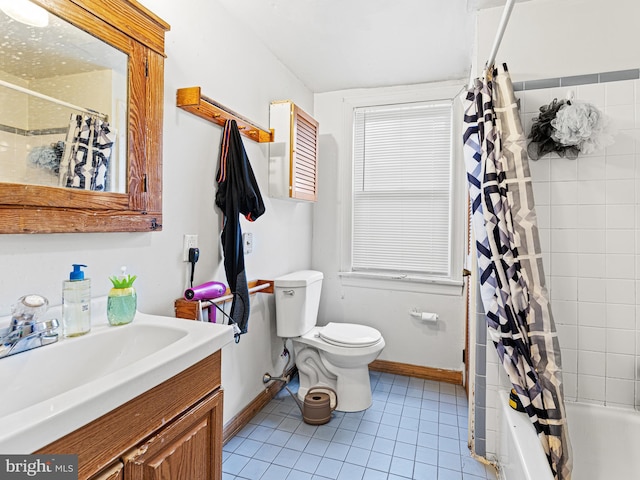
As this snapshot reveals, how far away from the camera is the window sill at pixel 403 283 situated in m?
2.71

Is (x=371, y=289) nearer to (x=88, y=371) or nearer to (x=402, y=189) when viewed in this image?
(x=402, y=189)

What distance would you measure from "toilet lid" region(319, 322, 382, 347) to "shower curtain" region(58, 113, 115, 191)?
1548mm

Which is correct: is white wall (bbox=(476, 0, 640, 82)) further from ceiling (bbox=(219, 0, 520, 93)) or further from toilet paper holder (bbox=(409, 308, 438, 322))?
toilet paper holder (bbox=(409, 308, 438, 322))

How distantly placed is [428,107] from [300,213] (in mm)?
1298

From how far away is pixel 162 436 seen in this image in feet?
2.92

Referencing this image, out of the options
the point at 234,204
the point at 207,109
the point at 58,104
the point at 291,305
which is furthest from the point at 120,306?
the point at 291,305

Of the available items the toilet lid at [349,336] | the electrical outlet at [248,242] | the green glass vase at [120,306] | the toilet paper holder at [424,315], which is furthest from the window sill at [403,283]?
the green glass vase at [120,306]

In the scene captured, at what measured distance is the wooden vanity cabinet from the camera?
72 centimetres

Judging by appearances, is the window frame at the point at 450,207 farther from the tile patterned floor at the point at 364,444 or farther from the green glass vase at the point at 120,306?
the green glass vase at the point at 120,306

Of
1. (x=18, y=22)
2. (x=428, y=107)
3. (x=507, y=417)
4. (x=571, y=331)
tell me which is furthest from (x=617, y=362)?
(x=18, y=22)

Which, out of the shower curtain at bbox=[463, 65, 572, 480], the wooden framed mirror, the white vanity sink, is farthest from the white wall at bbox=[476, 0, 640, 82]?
the white vanity sink

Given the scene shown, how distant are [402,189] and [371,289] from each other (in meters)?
0.85

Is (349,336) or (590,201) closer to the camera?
(590,201)

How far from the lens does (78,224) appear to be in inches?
43.9
